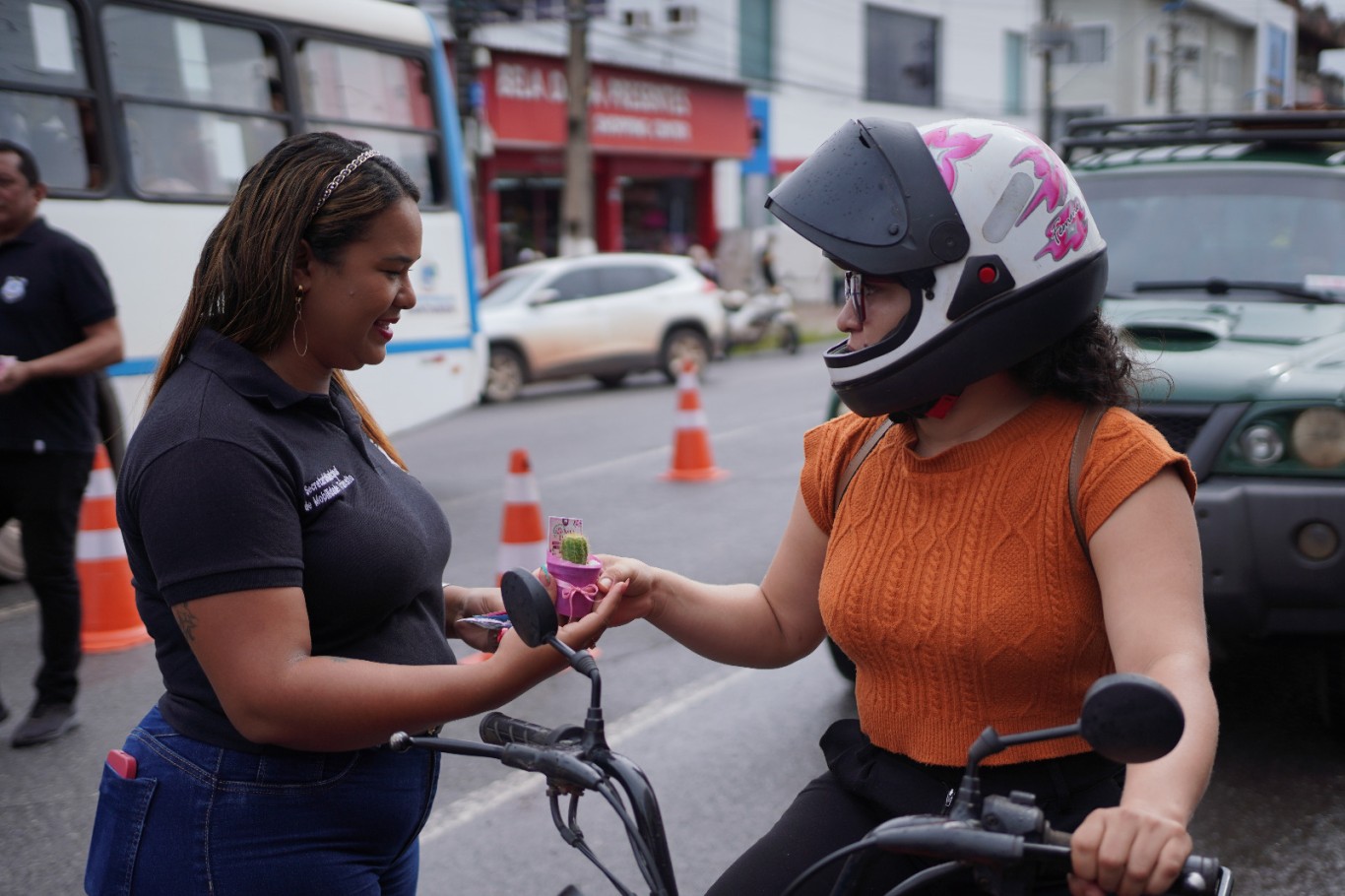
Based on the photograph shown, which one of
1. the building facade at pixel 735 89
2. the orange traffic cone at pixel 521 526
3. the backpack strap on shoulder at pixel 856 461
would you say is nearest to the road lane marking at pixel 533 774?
the orange traffic cone at pixel 521 526

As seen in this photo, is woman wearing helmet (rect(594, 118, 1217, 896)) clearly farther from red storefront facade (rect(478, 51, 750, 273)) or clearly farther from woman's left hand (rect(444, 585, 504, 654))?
red storefront facade (rect(478, 51, 750, 273))

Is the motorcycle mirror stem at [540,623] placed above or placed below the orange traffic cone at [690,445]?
above

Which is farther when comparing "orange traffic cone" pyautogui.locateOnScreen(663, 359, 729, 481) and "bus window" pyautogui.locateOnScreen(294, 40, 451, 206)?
"orange traffic cone" pyautogui.locateOnScreen(663, 359, 729, 481)

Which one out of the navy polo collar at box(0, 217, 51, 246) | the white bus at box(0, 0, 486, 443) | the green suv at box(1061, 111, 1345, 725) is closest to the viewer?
the green suv at box(1061, 111, 1345, 725)

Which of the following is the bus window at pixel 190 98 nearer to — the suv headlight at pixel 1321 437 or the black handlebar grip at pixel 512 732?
the suv headlight at pixel 1321 437

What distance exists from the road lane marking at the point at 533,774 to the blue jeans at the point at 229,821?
166cm

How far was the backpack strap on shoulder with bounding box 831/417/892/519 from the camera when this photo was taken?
234 centimetres

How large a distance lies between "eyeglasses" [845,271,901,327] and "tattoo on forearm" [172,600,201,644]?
1.09m

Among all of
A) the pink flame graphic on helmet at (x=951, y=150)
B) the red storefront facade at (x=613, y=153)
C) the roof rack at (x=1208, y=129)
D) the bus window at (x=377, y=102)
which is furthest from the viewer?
Answer: the red storefront facade at (x=613, y=153)

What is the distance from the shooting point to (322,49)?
9164 millimetres

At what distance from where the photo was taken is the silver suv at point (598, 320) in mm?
15922

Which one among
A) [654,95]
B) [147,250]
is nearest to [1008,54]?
[654,95]

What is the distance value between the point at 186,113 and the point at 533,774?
5432 mm

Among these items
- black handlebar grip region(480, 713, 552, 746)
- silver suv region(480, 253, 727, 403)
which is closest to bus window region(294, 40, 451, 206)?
silver suv region(480, 253, 727, 403)
